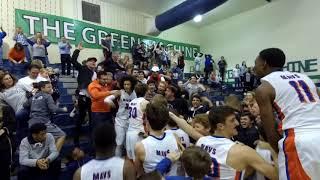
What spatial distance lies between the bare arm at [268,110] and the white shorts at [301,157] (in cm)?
14

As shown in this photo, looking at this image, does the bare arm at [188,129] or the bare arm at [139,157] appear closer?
the bare arm at [139,157]

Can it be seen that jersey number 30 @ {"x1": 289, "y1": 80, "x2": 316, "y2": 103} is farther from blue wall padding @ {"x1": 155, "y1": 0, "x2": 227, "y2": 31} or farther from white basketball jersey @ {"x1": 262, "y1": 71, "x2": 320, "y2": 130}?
blue wall padding @ {"x1": 155, "y1": 0, "x2": 227, "y2": 31}

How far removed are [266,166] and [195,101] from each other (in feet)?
13.2

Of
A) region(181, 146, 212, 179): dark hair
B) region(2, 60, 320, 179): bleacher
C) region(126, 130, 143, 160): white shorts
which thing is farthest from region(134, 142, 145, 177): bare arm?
region(2, 60, 320, 179): bleacher

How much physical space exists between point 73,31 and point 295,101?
1225 centimetres

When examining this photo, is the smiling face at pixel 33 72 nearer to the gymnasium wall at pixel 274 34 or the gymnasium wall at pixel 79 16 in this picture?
the gymnasium wall at pixel 79 16

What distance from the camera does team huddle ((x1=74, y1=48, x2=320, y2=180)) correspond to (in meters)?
2.19

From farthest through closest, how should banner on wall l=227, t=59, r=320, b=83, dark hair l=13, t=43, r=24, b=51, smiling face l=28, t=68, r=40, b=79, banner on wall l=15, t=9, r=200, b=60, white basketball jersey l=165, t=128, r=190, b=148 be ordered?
banner on wall l=227, t=59, r=320, b=83 → banner on wall l=15, t=9, r=200, b=60 → dark hair l=13, t=43, r=24, b=51 → smiling face l=28, t=68, r=40, b=79 → white basketball jersey l=165, t=128, r=190, b=148

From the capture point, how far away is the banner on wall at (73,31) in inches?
470

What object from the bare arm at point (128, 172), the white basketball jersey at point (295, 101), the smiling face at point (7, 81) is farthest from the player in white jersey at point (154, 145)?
the smiling face at point (7, 81)

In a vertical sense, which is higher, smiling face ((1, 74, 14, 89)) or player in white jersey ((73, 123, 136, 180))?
smiling face ((1, 74, 14, 89))

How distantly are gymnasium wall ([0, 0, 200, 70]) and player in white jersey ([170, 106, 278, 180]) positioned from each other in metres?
10.8

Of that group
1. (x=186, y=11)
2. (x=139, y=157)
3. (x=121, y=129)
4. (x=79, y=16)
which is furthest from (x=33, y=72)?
(x=186, y=11)

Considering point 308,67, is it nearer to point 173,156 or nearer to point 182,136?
point 182,136
